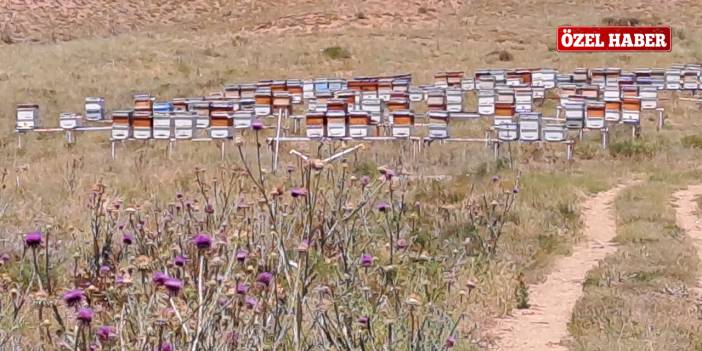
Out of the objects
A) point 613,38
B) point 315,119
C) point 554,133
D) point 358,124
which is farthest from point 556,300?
point 613,38

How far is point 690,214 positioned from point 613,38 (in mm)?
28003

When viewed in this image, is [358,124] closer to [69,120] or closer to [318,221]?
[69,120]

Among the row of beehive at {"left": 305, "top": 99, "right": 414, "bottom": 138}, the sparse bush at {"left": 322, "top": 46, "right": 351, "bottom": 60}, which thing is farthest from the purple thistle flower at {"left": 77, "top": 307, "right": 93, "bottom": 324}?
the sparse bush at {"left": 322, "top": 46, "right": 351, "bottom": 60}

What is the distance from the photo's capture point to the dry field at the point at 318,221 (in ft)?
12.1

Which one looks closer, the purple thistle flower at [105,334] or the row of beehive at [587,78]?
the purple thistle flower at [105,334]

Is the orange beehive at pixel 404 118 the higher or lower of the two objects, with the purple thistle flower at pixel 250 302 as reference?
lower

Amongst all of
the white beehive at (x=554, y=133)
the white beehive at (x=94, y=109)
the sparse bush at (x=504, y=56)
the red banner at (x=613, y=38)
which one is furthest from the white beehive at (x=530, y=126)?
the red banner at (x=613, y=38)

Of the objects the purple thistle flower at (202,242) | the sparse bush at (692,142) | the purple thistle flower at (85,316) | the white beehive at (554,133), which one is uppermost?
the purple thistle flower at (202,242)

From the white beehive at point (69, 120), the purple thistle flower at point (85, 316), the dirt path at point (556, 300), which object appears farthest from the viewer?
the white beehive at point (69, 120)

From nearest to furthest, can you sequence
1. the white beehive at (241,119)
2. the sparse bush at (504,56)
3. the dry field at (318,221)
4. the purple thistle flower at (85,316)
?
1. the purple thistle flower at (85,316)
2. the dry field at (318,221)
3. the white beehive at (241,119)
4. the sparse bush at (504,56)

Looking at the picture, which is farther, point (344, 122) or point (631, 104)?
point (631, 104)

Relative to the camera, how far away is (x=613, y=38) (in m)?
37.6

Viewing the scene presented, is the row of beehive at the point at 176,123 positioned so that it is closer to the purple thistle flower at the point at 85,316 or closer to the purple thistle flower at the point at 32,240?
the purple thistle flower at the point at 32,240

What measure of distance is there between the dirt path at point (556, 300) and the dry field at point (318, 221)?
108 mm
